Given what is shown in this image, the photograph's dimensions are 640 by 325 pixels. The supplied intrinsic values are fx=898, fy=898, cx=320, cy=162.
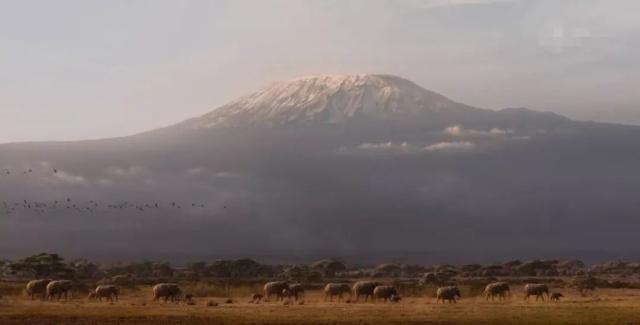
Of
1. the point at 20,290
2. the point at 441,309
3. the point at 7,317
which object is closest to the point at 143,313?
the point at 7,317

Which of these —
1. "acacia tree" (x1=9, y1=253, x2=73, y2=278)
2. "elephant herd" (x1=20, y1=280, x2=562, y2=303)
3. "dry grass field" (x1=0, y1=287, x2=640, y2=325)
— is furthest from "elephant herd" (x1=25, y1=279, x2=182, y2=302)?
"acacia tree" (x1=9, y1=253, x2=73, y2=278)

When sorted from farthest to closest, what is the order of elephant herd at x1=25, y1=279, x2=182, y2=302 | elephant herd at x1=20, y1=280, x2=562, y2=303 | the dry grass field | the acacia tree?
the acacia tree, elephant herd at x1=20, y1=280, x2=562, y2=303, elephant herd at x1=25, y1=279, x2=182, y2=302, the dry grass field

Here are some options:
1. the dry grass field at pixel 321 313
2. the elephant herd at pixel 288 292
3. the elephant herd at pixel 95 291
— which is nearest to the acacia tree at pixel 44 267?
the elephant herd at pixel 95 291

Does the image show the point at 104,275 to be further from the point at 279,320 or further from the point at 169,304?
the point at 279,320

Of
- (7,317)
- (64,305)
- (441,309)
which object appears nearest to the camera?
(7,317)

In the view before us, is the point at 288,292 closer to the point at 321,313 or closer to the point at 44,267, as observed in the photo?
the point at 321,313

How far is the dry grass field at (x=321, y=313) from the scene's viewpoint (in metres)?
48.8

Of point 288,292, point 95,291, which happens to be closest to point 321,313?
point 288,292

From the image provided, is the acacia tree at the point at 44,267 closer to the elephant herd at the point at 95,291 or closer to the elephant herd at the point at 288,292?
the elephant herd at the point at 95,291

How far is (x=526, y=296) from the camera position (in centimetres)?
7425

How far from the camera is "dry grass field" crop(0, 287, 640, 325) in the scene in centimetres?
4881

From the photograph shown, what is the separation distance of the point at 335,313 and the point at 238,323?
932 centimetres

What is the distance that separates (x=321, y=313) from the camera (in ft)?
180

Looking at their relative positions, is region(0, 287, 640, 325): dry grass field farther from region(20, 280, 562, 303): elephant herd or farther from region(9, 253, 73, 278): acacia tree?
region(9, 253, 73, 278): acacia tree
